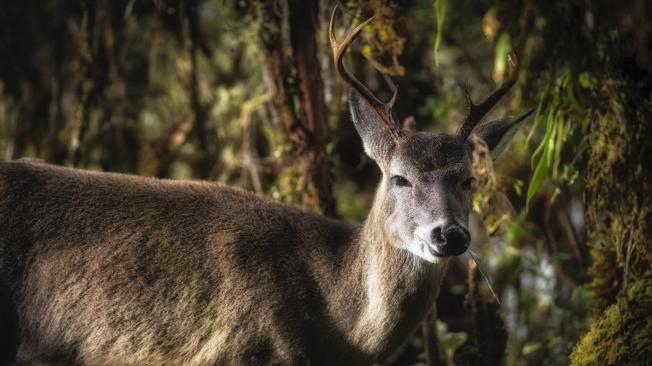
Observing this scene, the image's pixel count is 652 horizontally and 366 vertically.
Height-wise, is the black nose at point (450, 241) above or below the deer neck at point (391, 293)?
above

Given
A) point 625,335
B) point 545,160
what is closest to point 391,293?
point 545,160

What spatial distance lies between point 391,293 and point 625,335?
159 centimetres

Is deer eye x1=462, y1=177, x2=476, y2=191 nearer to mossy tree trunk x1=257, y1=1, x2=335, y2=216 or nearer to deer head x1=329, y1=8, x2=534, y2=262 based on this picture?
deer head x1=329, y1=8, x2=534, y2=262

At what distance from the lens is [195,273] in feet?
17.0

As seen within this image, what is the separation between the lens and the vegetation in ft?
16.1

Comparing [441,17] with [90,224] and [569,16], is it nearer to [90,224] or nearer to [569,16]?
[569,16]

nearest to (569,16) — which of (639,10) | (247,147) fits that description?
(639,10)

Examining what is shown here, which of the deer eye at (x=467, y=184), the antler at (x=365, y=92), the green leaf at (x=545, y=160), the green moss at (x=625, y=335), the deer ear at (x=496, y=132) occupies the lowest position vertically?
the green moss at (x=625, y=335)

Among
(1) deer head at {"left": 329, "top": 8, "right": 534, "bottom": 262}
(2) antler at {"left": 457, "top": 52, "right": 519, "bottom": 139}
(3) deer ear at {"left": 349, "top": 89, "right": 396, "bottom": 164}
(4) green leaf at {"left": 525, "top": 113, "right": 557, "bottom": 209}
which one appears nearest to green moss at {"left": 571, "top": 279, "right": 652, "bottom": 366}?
(4) green leaf at {"left": 525, "top": 113, "right": 557, "bottom": 209}

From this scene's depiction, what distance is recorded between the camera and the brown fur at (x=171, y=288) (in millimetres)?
→ 5059

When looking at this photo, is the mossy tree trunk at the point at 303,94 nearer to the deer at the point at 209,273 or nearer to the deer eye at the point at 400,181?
the deer at the point at 209,273

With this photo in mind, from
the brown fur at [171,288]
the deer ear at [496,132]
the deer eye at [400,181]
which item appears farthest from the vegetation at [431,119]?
the brown fur at [171,288]

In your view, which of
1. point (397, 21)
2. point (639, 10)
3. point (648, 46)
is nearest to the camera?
point (639, 10)

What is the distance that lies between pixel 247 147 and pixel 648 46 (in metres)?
4.80
